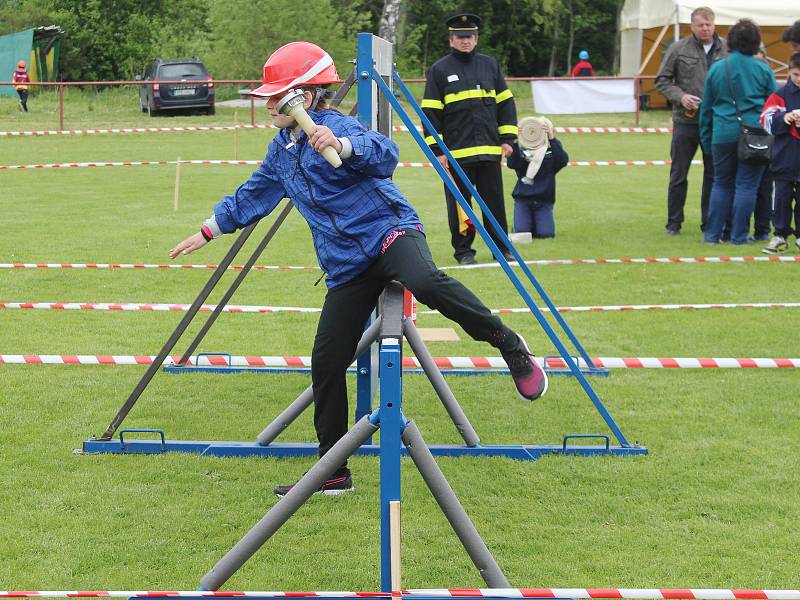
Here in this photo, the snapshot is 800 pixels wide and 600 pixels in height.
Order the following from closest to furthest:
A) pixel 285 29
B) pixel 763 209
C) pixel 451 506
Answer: pixel 451 506
pixel 763 209
pixel 285 29

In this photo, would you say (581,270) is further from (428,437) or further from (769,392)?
(428,437)

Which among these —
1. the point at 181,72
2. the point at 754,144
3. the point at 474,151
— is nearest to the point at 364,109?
the point at 474,151

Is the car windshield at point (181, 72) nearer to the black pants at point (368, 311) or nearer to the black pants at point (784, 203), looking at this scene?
the black pants at point (784, 203)

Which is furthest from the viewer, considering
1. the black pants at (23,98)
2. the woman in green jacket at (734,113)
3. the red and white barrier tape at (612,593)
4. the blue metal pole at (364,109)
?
the black pants at (23,98)

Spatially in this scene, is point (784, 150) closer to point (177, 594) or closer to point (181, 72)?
point (177, 594)

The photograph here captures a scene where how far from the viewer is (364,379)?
17.8 feet

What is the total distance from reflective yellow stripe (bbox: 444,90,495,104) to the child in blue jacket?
1566 millimetres

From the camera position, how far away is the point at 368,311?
15.7 ft

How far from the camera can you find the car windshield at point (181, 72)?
32062mm

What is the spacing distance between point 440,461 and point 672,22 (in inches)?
1063

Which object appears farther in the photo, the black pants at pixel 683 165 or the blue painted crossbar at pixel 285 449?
the black pants at pixel 683 165

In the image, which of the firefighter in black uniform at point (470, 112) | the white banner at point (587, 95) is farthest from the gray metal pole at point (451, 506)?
the white banner at point (587, 95)

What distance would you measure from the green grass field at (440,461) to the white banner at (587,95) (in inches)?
647

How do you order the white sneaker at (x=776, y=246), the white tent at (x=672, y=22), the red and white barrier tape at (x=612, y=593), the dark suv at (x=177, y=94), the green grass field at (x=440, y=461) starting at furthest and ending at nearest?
the dark suv at (x=177, y=94)
the white tent at (x=672, y=22)
the white sneaker at (x=776, y=246)
the green grass field at (x=440, y=461)
the red and white barrier tape at (x=612, y=593)
